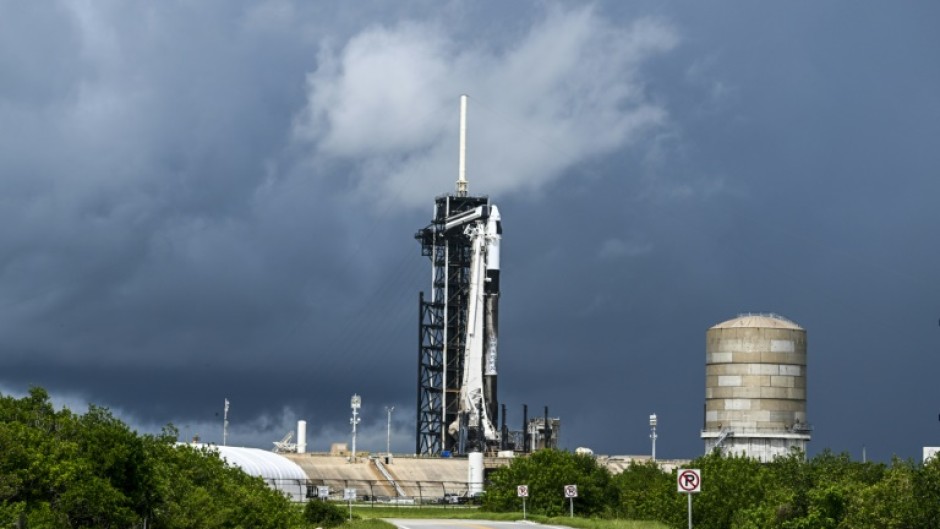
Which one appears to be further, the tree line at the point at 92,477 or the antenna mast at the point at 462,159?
the antenna mast at the point at 462,159

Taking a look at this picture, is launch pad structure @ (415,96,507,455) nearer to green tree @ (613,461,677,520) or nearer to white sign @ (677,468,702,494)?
green tree @ (613,461,677,520)

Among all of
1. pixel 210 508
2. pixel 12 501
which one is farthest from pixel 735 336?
pixel 12 501

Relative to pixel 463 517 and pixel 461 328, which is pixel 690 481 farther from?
pixel 461 328

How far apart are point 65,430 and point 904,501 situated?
89.0 ft

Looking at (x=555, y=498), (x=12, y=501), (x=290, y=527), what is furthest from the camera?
(x=555, y=498)

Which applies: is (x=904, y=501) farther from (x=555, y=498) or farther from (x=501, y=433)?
(x=501, y=433)

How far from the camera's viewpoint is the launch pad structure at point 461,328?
467ft

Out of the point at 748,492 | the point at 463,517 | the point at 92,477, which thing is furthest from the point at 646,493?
the point at 92,477

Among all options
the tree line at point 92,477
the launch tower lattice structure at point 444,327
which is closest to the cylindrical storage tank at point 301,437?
the launch tower lattice structure at point 444,327

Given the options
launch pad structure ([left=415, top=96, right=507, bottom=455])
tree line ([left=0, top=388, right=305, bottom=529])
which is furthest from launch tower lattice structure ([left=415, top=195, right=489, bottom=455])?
tree line ([left=0, top=388, right=305, bottom=529])

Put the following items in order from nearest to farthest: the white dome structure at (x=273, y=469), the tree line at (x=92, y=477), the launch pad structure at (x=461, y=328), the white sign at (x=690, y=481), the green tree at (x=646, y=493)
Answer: the tree line at (x=92, y=477), the white sign at (x=690, y=481), the green tree at (x=646, y=493), the white dome structure at (x=273, y=469), the launch pad structure at (x=461, y=328)

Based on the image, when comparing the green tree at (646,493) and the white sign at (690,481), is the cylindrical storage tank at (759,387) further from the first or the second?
the white sign at (690,481)

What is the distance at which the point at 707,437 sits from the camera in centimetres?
11169

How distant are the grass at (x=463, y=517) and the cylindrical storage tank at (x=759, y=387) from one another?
2018 centimetres
